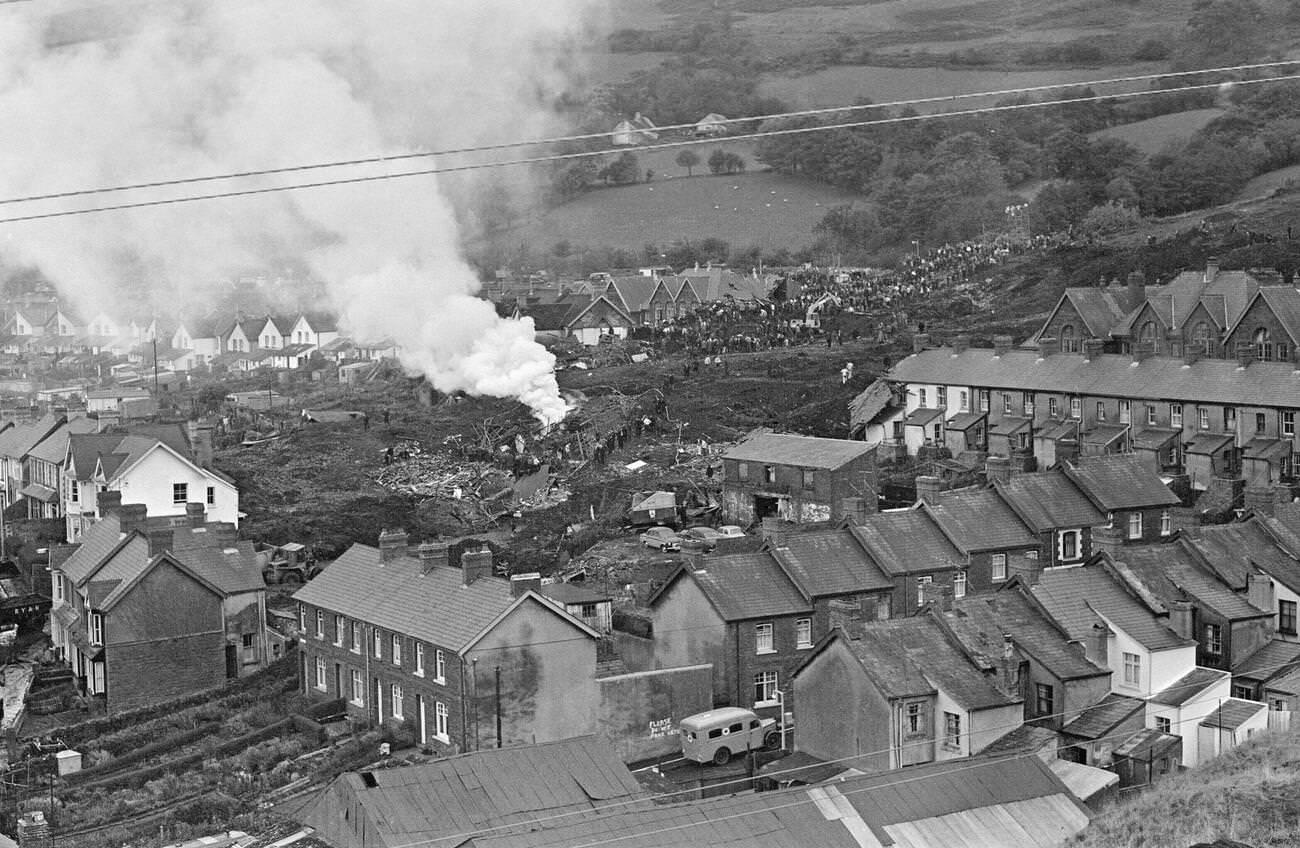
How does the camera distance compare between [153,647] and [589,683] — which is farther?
[153,647]

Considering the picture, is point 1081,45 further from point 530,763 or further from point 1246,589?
point 530,763

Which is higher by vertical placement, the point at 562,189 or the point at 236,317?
the point at 562,189

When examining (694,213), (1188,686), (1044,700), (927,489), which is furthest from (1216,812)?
(694,213)

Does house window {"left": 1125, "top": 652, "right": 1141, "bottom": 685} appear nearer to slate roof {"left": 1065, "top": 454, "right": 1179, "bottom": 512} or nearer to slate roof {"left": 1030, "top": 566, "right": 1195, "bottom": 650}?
slate roof {"left": 1030, "top": 566, "right": 1195, "bottom": 650}

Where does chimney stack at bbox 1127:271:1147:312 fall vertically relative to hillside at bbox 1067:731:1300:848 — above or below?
above

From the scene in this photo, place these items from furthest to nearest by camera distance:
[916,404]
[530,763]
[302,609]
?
1. [916,404]
2. [302,609]
3. [530,763]

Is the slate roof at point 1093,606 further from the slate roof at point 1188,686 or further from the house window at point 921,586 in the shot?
the house window at point 921,586

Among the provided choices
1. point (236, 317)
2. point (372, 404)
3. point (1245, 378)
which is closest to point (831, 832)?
point (1245, 378)

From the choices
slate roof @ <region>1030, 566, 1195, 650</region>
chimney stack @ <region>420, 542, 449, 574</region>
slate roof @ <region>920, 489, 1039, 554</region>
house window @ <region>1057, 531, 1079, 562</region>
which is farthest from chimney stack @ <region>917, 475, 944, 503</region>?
chimney stack @ <region>420, 542, 449, 574</region>
